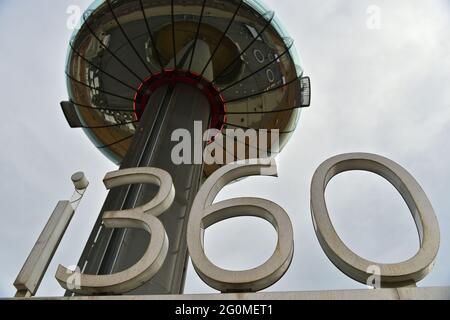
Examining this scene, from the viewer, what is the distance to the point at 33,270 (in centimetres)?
475

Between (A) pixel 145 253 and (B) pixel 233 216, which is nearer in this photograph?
(A) pixel 145 253

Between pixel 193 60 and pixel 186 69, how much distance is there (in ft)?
1.10

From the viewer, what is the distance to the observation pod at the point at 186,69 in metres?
10.9

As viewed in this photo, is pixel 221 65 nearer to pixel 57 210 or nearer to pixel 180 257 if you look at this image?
pixel 180 257

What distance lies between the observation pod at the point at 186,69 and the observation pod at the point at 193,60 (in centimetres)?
3

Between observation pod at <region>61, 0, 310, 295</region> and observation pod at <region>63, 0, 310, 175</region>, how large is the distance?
26 mm

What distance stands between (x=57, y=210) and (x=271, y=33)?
7.64 m

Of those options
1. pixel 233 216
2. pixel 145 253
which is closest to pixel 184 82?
pixel 233 216

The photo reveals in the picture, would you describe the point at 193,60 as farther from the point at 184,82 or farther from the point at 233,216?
the point at 233,216

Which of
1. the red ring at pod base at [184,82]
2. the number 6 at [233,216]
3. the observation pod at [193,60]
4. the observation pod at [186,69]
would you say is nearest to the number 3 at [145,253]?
the number 6 at [233,216]

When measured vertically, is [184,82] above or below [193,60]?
below

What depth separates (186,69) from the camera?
36.7ft

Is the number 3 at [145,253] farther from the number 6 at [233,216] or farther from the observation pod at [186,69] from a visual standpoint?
the observation pod at [186,69]
